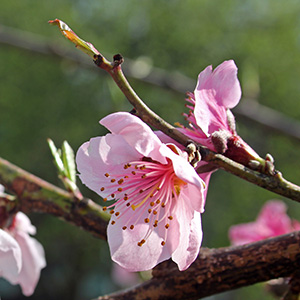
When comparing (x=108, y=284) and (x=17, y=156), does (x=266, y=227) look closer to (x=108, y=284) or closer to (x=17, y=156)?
(x=17, y=156)

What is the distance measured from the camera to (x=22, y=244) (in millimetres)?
708

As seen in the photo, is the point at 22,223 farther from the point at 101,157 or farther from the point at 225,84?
the point at 225,84

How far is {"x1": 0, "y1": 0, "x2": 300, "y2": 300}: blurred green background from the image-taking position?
6.83 m

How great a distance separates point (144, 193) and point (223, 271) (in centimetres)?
14

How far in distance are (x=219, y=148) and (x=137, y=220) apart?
0.39ft

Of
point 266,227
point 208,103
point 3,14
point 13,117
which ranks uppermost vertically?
point 3,14

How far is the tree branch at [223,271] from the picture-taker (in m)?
0.51

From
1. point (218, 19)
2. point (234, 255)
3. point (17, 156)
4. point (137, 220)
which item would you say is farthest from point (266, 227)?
point (218, 19)

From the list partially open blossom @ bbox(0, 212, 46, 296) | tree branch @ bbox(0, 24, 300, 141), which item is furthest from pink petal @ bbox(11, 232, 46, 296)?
tree branch @ bbox(0, 24, 300, 141)

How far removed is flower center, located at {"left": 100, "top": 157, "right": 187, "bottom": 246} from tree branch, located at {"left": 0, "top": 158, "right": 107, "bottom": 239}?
130 millimetres

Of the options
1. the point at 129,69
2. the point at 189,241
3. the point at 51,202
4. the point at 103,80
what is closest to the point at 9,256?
the point at 51,202

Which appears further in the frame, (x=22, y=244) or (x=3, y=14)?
(x=3, y=14)

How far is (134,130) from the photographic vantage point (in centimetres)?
42

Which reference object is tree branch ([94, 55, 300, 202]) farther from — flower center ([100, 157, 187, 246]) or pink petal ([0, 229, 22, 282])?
pink petal ([0, 229, 22, 282])
